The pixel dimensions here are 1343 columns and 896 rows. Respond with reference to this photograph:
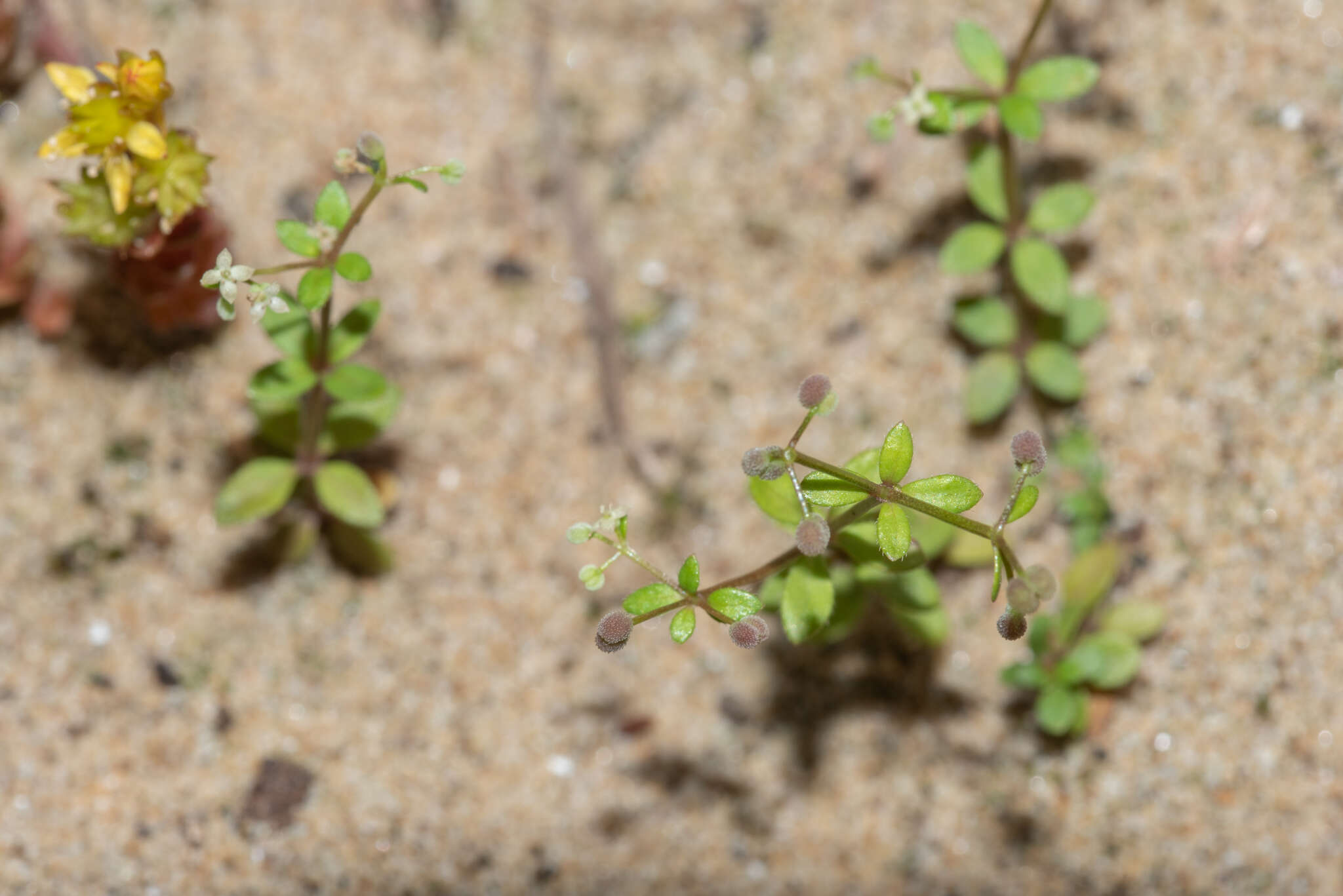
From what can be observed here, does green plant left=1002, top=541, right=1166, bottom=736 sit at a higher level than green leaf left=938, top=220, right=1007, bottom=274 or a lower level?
lower

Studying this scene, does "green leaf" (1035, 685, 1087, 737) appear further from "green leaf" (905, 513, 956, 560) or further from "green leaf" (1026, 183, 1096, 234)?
"green leaf" (1026, 183, 1096, 234)

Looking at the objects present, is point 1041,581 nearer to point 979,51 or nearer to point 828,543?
point 828,543

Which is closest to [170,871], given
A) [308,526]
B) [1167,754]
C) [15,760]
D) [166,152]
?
[15,760]

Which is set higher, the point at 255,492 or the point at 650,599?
the point at 650,599

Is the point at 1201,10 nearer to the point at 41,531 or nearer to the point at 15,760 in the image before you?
the point at 41,531

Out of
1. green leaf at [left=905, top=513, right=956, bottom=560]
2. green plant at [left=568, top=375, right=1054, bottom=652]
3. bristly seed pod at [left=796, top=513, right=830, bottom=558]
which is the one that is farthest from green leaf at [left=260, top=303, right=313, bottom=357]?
green leaf at [left=905, top=513, right=956, bottom=560]

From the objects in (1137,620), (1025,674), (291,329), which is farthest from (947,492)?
(291,329)

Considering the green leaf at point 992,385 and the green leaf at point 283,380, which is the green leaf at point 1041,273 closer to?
the green leaf at point 992,385

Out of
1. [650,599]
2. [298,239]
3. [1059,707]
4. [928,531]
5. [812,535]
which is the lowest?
[1059,707]
